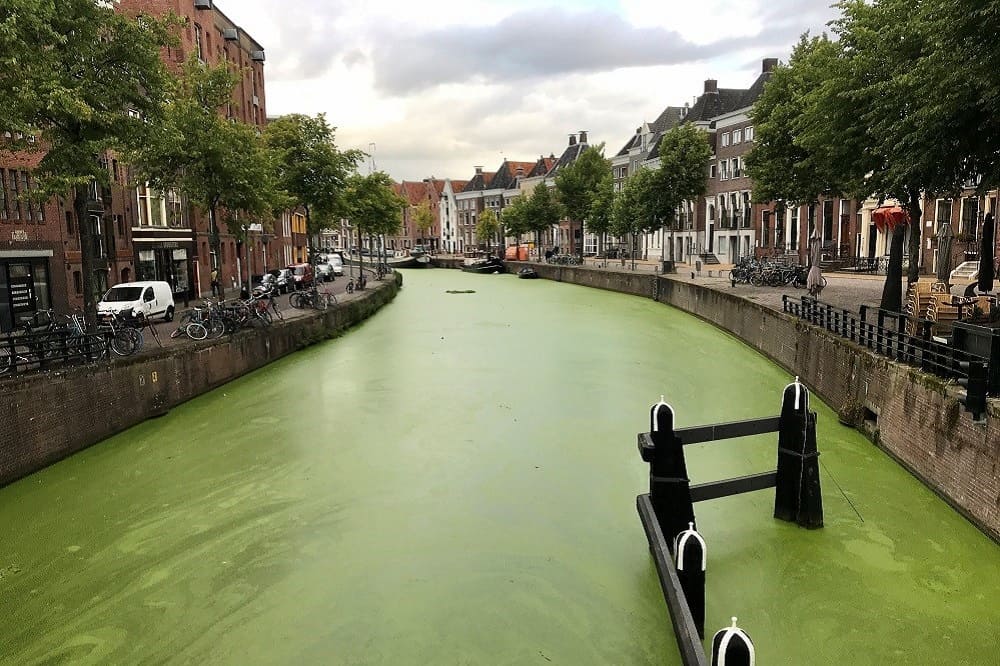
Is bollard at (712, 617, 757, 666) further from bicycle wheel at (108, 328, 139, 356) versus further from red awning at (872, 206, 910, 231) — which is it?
red awning at (872, 206, 910, 231)

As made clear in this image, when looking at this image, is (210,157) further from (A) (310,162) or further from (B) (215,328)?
(A) (310,162)

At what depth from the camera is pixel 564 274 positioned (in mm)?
56125

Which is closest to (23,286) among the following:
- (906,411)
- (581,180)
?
(906,411)

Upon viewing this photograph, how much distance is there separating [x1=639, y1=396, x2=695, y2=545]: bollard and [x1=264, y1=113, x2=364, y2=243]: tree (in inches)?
995

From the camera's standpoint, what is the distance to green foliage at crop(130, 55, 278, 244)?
68.1ft

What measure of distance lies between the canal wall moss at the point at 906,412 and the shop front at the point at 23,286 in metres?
21.8

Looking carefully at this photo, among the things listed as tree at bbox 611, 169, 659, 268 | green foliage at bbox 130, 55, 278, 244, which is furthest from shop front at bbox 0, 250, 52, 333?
tree at bbox 611, 169, 659, 268

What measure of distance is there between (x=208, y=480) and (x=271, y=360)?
991cm

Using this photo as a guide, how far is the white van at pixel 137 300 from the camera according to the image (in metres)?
20.4

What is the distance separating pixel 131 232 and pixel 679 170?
1185 inches

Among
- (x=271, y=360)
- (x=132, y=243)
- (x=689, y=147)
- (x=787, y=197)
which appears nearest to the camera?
(x=271, y=360)

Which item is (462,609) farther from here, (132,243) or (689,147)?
(689,147)

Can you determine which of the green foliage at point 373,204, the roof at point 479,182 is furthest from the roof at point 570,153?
the green foliage at point 373,204

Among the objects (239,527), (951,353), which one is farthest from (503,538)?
(951,353)
